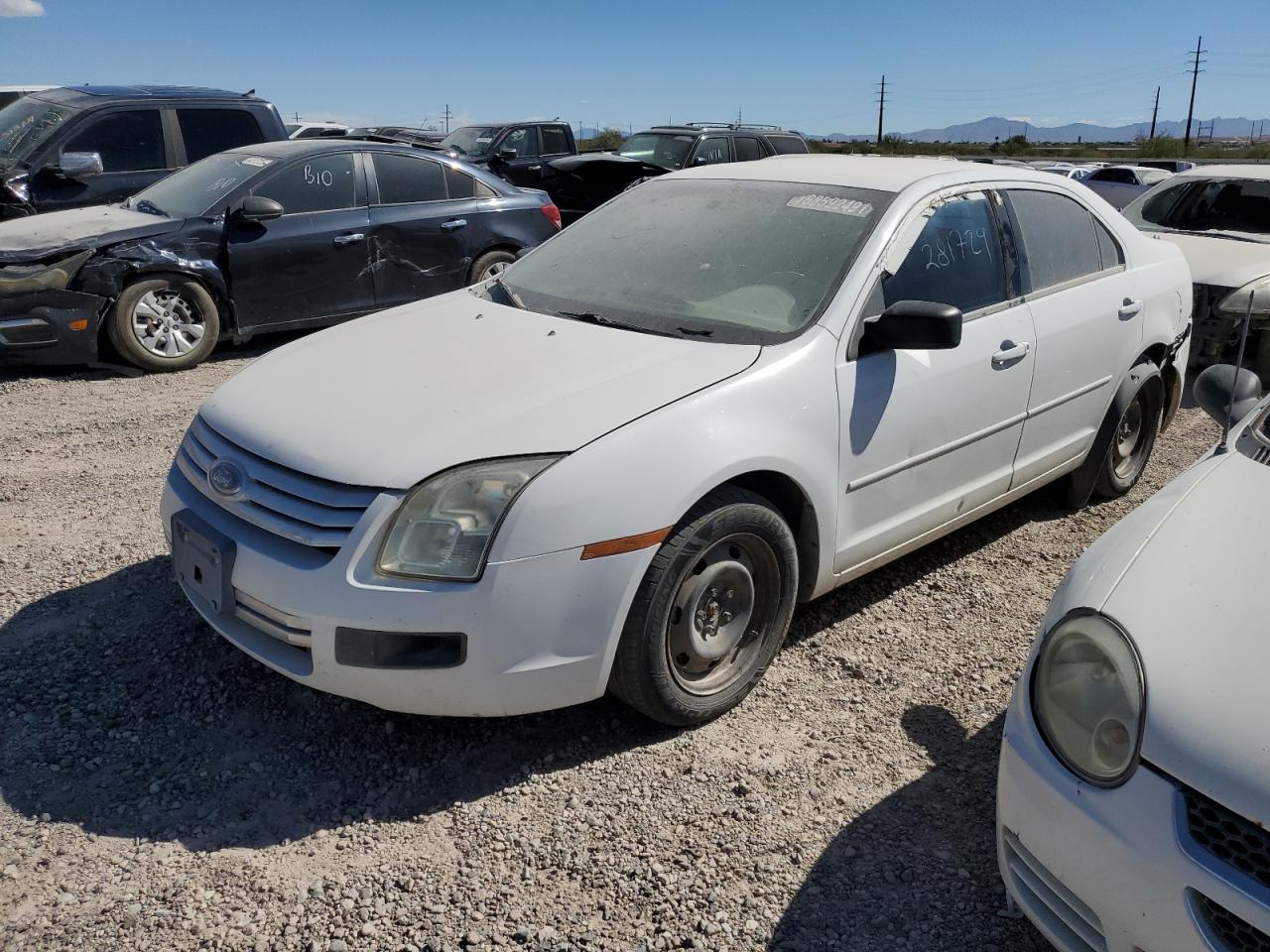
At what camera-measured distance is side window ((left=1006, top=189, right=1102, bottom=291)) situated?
4008 mm

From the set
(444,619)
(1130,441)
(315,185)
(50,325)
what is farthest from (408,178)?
(444,619)

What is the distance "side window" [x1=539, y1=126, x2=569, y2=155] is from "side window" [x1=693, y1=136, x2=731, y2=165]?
10.9 feet

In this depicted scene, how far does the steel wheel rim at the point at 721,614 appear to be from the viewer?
287 cm

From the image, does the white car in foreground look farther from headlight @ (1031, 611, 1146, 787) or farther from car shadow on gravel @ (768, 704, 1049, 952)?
car shadow on gravel @ (768, 704, 1049, 952)

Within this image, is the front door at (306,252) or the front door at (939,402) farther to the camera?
the front door at (306,252)

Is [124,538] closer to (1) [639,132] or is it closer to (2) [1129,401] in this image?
(2) [1129,401]

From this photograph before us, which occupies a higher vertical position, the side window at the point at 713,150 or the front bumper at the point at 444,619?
the side window at the point at 713,150

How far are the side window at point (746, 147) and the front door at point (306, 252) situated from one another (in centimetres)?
743

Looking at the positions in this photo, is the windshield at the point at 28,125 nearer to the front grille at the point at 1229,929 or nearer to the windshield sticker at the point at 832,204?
the windshield sticker at the point at 832,204

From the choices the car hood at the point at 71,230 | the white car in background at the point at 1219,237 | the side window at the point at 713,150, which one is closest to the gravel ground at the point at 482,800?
the car hood at the point at 71,230

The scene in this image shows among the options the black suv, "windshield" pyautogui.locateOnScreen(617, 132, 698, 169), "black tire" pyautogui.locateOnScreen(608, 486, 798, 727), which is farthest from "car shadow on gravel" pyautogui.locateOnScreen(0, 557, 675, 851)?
"windshield" pyautogui.locateOnScreen(617, 132, 698, 169)

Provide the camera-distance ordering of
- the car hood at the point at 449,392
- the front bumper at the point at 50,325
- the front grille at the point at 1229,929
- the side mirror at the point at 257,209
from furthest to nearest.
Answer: the side mirror at the point at 257,209, the front bumper at the point at 50,325, the car hood at the point at 449,392, the front grille at the point at 1229,929

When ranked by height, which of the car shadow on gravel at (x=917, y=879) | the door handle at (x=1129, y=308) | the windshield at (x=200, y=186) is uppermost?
the windshield at (x=200, y=186)

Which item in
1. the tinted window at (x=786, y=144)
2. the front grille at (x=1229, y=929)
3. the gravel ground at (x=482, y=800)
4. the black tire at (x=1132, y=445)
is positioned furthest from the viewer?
the tinted window at (x=786, y=144)
